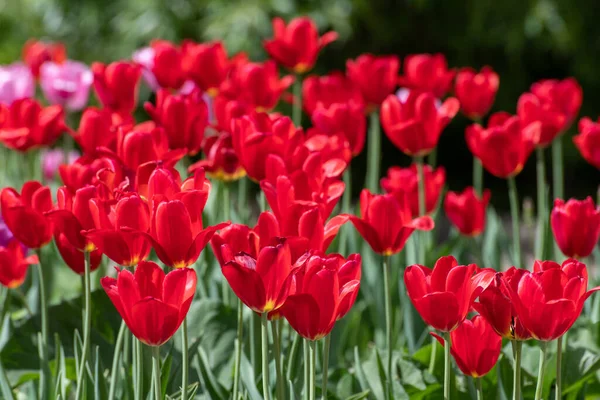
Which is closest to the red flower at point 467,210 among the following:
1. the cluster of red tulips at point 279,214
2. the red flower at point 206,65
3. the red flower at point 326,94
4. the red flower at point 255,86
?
the cluster of red tulips at point 279,214

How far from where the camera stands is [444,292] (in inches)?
41.5

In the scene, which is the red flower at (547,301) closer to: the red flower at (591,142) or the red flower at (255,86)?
the red flower at (591,142)

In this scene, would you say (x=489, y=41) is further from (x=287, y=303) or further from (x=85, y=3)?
(x=287, y=303)

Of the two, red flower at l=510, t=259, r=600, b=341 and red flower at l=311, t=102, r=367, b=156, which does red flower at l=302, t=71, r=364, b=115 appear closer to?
red flower at l=311, t=102, r=367, b=156

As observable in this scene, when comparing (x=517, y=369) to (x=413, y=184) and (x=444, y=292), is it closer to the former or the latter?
(x=444, y=292)

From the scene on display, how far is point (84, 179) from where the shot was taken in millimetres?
1378

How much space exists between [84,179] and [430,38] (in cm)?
527

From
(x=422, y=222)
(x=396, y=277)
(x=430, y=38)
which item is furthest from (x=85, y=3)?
(x=422, y=222)

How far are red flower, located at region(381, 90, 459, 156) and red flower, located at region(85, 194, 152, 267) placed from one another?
771 millimetres

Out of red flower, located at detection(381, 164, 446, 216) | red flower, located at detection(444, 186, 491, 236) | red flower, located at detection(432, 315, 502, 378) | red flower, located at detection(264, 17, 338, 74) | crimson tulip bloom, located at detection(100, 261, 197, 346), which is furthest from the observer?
red flower, located at detection(264, 17, 338, 74)

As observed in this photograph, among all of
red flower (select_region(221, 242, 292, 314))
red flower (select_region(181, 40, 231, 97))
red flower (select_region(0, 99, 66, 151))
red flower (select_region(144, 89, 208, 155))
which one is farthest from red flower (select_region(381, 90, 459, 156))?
red flower (select_region(221, 242, 292, 314))

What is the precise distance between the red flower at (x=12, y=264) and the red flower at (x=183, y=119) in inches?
14.1

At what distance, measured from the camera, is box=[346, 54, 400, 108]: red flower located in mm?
2191

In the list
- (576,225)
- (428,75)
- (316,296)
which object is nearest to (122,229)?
(316,296)
